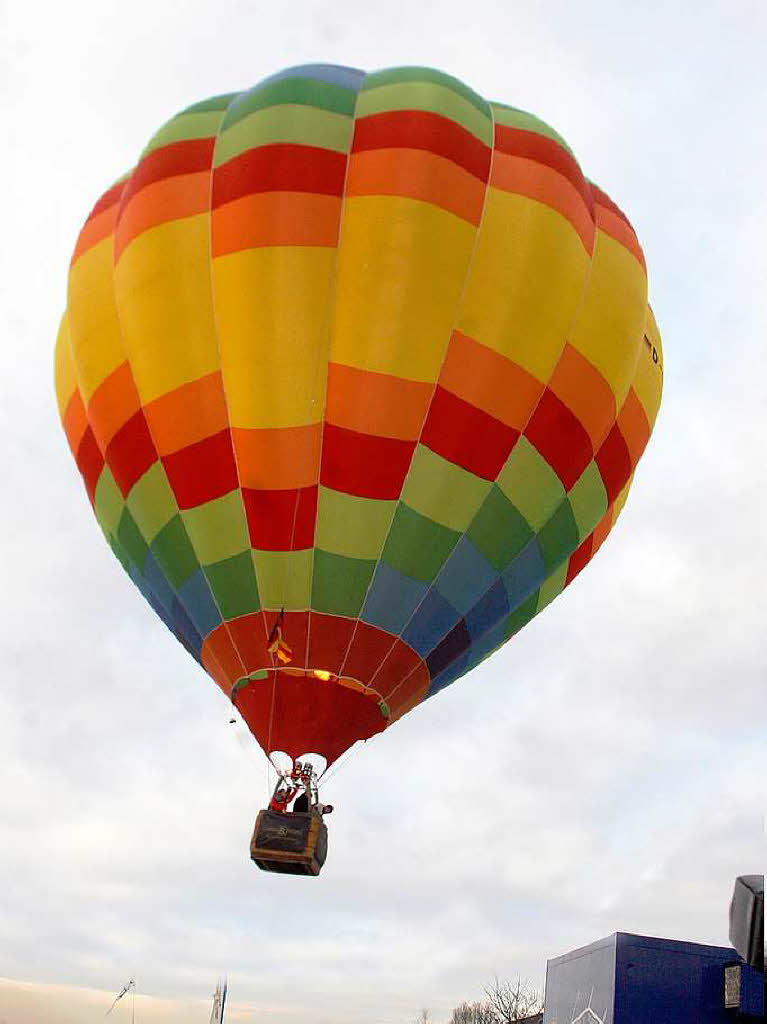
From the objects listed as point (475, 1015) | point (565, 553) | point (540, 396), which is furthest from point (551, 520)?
point (475, 1015)

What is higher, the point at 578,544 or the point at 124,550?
the point at 578,544

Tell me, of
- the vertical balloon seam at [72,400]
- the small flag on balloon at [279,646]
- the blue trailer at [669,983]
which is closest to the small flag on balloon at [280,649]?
the small flag on balloon at [279,646]

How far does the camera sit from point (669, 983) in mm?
6820

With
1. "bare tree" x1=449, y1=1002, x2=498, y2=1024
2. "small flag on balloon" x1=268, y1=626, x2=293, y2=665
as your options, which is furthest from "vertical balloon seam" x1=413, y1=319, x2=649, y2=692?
"bare tree" x1=449, y1=1002, x2=498, y2=1024

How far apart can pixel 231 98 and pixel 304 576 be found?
539 centimetres

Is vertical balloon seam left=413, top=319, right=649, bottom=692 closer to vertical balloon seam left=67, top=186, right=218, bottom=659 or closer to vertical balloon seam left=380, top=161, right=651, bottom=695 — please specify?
vertical balloon seam left=380, top=161, right=651, bottom=695

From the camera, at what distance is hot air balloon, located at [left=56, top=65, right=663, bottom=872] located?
8.99m

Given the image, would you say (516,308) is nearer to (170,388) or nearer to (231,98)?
(170,388)

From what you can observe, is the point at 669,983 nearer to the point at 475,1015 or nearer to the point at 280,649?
the point at 280,649

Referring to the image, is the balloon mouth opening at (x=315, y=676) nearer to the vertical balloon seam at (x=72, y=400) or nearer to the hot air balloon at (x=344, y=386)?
the hot air balloon at (x=344, y=386)

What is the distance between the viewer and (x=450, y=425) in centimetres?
912

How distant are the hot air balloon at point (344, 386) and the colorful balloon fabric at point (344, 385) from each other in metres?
0.02

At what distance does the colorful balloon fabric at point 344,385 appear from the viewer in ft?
29.5

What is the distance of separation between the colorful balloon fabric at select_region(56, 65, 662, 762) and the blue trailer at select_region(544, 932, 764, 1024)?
303 centimetres
